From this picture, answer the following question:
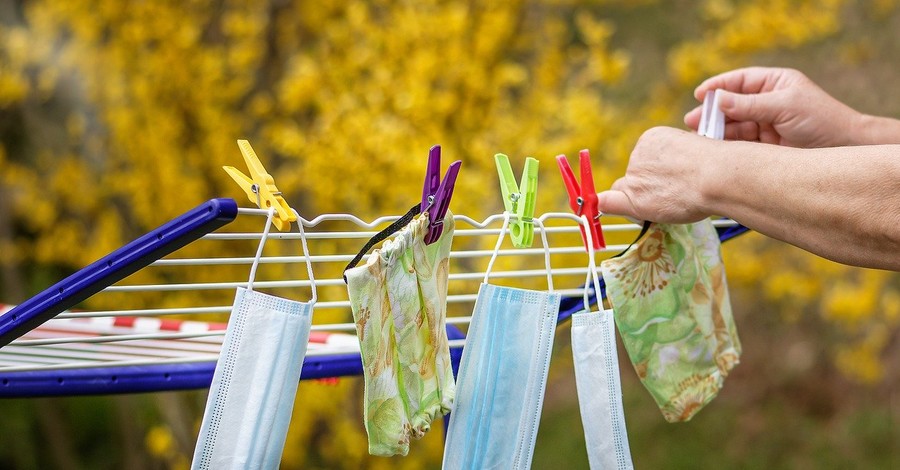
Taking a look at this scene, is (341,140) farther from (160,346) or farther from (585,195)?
(585,195)

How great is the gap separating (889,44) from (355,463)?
9.10 ft

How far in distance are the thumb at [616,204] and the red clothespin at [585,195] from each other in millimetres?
13

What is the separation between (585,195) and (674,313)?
0.65 ft

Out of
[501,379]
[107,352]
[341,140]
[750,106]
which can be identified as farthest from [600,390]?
[341,140]

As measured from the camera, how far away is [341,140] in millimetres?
2006

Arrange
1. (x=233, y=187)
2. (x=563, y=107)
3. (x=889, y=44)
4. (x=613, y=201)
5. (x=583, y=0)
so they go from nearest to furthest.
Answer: (x=613, y=201) → (x=563, y=107) → (x=233, y=187) → (x=583, y=0) → (x=889, y=44)

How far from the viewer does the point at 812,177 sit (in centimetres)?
86

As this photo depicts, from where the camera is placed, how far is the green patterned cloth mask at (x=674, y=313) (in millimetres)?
1018

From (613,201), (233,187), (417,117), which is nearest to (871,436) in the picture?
(417,117)

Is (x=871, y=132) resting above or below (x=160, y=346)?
above

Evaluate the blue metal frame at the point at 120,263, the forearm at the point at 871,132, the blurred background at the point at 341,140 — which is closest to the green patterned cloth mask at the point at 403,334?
the blue metal frame at the point at 120,263

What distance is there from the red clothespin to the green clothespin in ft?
0.23

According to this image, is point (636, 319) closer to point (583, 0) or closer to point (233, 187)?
point (233, 187)

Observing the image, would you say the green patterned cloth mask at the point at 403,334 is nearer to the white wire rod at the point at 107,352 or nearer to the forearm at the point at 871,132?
the white wire rod at the point at 107,352
